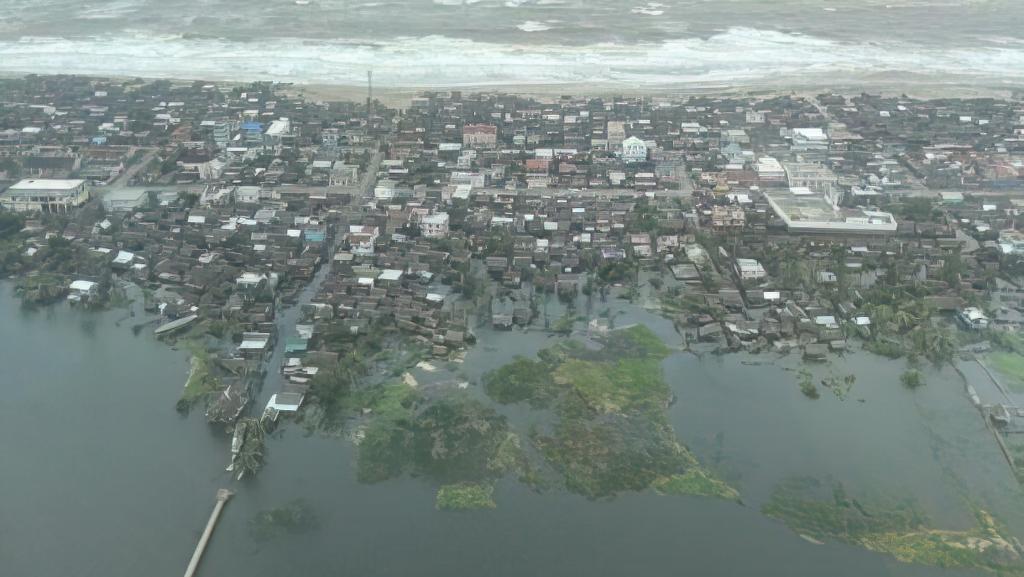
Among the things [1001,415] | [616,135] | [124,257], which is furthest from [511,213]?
[1001,415]

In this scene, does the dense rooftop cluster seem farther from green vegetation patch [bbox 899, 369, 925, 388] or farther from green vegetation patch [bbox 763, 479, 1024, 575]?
green vegetation patch [bbox 763, 479, 1024, 575]

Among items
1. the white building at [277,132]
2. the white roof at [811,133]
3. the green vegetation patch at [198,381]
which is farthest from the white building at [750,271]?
the white building at [277,132]

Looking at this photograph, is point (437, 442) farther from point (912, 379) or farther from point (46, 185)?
point (46, 185)

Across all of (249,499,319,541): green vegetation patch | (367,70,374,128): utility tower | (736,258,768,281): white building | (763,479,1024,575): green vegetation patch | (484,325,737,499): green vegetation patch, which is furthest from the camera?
(367,70,374,128): utility tower

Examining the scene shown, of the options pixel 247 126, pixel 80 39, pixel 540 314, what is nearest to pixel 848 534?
pixel 540 314

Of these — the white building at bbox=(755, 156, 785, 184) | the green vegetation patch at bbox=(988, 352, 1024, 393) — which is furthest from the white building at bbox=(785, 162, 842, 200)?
the green vegetation patch at bbox=(988, 352, 1024, 393)

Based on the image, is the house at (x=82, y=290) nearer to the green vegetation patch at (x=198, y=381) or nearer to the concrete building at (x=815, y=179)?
the green vegetation patch at (x=198, y=381)

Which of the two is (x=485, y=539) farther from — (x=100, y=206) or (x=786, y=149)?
(x=786, y=149)
